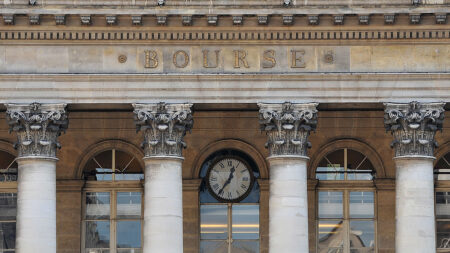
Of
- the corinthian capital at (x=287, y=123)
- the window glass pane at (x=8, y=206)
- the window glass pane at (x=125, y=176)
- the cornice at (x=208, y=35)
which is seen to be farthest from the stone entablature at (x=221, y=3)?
the window glass pane at (x=8, y=206)

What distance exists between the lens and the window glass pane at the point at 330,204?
5347cm

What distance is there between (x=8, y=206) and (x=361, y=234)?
1031cm

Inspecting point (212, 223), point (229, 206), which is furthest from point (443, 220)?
point (212, 223)

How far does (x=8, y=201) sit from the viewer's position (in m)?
53.7

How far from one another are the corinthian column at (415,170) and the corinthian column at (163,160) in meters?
5.60

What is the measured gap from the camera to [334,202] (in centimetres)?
5353

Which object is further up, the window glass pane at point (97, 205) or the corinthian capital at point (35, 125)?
the corinthian capital at point (35, 125)

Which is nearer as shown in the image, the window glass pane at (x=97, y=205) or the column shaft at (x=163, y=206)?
the column shaft at (x=163, y=206)

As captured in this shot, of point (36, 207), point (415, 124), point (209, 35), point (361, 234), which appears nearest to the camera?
point (36, 207)

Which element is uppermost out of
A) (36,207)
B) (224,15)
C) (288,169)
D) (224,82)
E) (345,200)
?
(224,15)

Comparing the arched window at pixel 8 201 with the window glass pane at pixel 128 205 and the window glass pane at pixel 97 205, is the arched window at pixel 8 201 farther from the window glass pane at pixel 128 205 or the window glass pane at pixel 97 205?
the window glass pane at pixel 128 205

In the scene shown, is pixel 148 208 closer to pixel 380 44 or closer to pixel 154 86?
pixel 154 86

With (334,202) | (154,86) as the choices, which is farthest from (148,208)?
(334,202)

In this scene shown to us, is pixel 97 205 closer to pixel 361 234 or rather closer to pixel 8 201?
pixel 8 201
